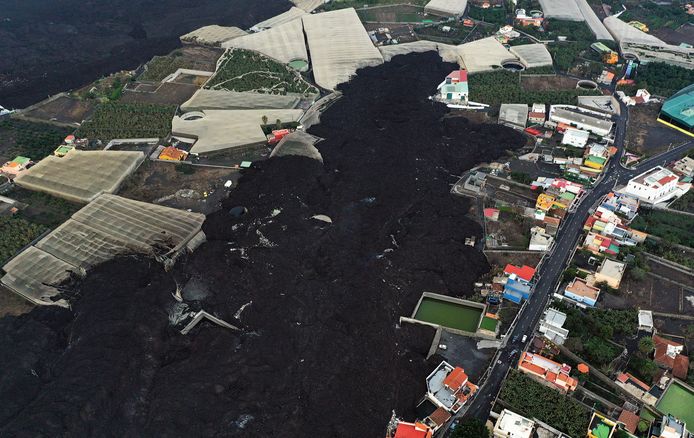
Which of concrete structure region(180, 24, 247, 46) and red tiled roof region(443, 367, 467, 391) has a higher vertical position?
concrete structure region(180, 24, 247, 46)

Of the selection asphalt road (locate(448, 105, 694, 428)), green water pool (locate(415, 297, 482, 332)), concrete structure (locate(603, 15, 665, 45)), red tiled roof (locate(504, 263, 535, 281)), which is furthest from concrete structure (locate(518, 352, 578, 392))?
concrete structure (locate(603, 15, 665, 45))

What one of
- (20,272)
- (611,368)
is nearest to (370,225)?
(611,368)

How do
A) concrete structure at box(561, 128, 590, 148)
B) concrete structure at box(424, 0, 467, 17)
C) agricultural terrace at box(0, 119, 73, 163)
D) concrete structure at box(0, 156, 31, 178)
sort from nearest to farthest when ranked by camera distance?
A: concrete structure at box(0, 156, 31, 178)
concrete structure at box(561, 128, 590, 148)
agricultural terrace at box(0, 119, 73, 163)
concrete structure at box(424, 0, 467, 17)

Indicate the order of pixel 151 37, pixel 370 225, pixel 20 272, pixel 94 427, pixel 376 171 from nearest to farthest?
pixel 94 427 → pixel 20 272 → pixel 370 225 → pixel 376 171 → pixel 151 37

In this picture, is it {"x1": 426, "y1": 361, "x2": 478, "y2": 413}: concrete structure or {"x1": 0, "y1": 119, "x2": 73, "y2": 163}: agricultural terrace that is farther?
{"x1": 0, "y1": 119, "x2": 73, "y2": 163}: agricultural terrace

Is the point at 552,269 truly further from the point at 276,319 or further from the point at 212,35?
the point at 212,35

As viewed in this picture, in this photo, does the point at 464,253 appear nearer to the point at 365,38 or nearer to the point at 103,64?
the point at 365,38

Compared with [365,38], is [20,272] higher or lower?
lower

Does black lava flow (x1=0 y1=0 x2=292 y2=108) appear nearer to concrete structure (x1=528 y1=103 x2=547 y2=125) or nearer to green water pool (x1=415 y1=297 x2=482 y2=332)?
concrete structure (x1=528 y1=103 x2=547 y2=125)
